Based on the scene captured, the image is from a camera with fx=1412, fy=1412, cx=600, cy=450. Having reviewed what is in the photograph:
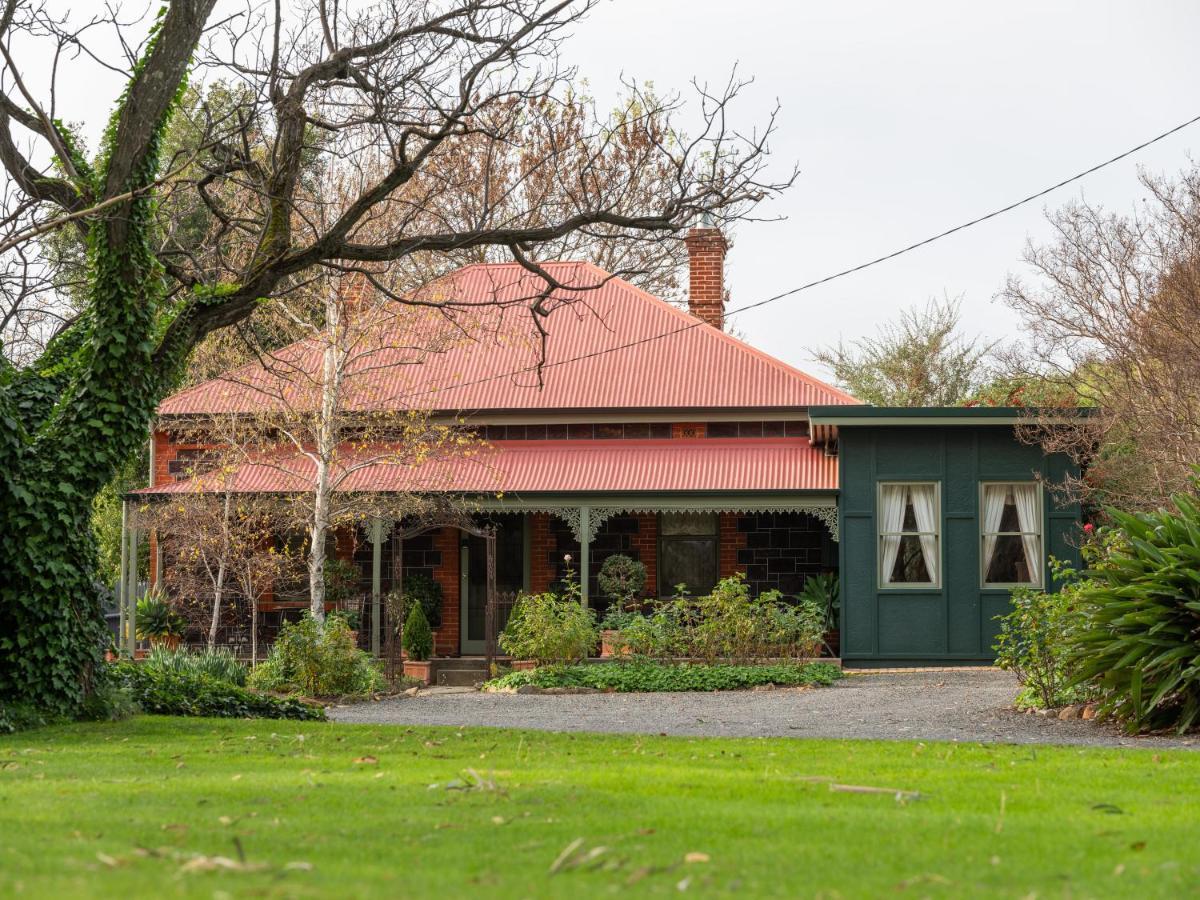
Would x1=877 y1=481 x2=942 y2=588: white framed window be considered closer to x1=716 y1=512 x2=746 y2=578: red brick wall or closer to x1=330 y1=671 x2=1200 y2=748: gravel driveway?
x1=330 y1=671 x2=1200 y2=748: gravel driveway

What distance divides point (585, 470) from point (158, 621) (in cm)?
685

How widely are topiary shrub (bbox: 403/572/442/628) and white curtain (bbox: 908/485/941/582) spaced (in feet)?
24.1

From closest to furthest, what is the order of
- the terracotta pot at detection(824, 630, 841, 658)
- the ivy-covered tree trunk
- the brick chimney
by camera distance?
the ivy-covered tree trunk → the terracotta pot at detection(824, 630, 841, 658) → the brick chimney

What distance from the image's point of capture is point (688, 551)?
71.5 ft

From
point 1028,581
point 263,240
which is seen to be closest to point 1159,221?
point 1028,581

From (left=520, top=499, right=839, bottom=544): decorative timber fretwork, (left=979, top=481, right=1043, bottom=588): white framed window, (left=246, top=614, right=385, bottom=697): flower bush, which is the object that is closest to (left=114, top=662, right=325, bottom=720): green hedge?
(left=246, top=614, right=385, bottom=697): flower bush

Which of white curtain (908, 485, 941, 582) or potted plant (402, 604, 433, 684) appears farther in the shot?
white curtain (908, 485, 941, 582)

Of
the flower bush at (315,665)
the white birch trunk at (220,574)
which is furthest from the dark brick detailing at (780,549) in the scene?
the white birch trunk at (220,574)

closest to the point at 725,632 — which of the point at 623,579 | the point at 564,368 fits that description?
the point at 623,579

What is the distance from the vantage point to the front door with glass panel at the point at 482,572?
22.1 m

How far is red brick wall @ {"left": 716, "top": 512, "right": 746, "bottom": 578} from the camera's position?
21.6m

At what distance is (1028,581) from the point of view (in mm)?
19516

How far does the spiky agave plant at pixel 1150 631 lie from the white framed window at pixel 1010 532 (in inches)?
331

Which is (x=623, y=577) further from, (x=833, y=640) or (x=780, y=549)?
(x=833, y=640)
